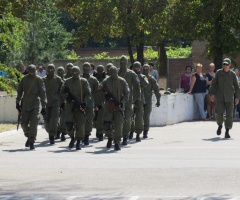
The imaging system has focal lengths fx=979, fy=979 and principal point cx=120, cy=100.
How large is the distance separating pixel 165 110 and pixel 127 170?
12.6 meters

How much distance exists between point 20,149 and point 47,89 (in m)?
2.31

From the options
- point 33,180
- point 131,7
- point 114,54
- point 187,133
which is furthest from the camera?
point 114,54

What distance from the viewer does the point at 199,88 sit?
30219 millimetres

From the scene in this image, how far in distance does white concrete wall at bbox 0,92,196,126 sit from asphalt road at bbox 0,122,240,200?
194 inches

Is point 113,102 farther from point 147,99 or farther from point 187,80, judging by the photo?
point 187,80

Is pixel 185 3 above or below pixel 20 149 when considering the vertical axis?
above

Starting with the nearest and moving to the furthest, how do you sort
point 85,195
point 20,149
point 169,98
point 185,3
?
point 85,195 < point 20,149 < point 169,98 < point 185,3

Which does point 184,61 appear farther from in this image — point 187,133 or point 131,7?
point 187,133

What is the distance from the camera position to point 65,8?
41.2m

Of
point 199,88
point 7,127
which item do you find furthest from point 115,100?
point 199,88

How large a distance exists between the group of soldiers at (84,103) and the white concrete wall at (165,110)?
4.85 metres

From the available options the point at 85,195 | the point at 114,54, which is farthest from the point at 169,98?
the point at 114,54

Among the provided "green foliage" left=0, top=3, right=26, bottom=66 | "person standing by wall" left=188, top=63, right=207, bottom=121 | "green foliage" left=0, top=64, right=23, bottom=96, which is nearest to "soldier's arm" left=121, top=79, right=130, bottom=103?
"green foliage" left=0, top=64, right=23, bottom=96

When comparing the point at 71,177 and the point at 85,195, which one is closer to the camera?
the point at 85,195
